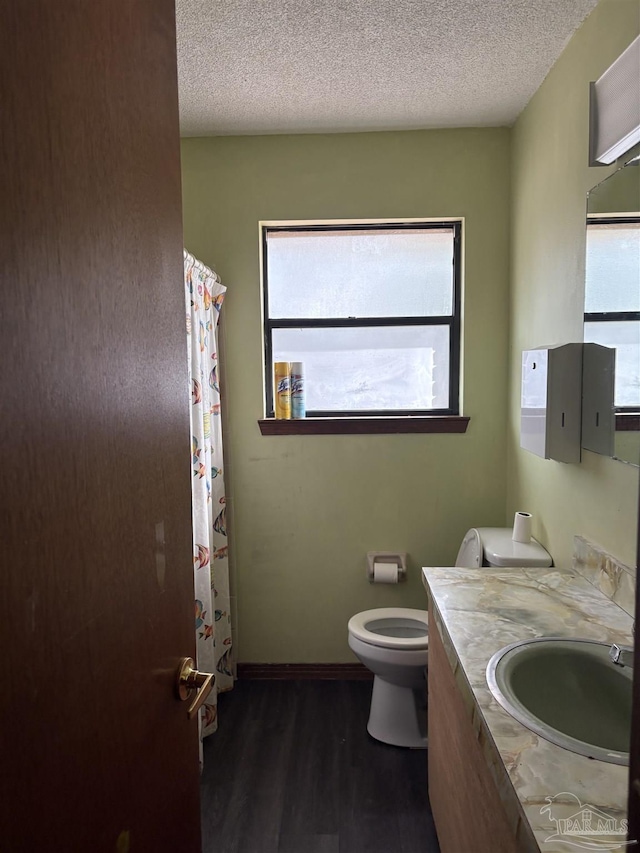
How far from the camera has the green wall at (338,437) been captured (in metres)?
2.74

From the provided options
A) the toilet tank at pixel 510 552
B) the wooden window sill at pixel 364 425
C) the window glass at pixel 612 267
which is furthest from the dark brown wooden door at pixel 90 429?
the wooden window sill at pixel 364 425

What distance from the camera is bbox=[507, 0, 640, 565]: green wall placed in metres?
1.68

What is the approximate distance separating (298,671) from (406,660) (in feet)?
2.84

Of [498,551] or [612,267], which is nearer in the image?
[612,267]

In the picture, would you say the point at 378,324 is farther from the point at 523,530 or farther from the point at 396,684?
the point at 396,684

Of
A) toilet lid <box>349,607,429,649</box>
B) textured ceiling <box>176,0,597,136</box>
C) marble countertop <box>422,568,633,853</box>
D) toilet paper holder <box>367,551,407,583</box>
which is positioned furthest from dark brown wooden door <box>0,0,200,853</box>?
toilet paper holder <box>367,551,407,583</box>

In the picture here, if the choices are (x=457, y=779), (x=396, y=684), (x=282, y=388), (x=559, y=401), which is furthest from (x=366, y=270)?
(x=457, y=779)

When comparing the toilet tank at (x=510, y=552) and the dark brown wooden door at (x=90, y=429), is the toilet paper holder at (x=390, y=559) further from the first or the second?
the dark brown wooden door at (x=90, y=429)

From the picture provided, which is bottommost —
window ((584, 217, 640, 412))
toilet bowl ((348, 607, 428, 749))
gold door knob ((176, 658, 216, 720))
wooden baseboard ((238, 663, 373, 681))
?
wooden baseboard ((238, 663, 373, 681))

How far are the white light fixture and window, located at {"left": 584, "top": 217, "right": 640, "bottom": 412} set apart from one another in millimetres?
189

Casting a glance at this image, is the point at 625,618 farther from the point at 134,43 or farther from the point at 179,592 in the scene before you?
the point at 134,43

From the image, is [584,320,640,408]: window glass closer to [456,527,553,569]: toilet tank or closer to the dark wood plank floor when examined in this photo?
[456,527,553,569]: toilet tank

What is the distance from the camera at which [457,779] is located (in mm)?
1444

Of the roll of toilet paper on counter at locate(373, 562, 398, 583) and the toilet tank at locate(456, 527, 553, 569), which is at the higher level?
the toilet tank at locate(456, 527, 553, 569)
